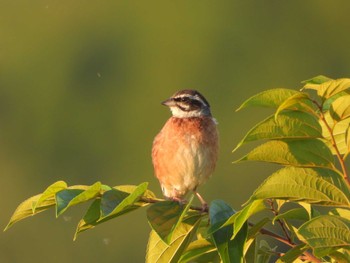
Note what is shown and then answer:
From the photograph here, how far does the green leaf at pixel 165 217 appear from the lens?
2.70 m

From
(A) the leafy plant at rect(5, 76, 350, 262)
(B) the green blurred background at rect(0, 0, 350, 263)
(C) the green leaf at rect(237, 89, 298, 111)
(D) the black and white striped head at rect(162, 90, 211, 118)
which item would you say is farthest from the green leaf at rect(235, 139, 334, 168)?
(B) the green blurred background at rect(0, 0, 350, 263)

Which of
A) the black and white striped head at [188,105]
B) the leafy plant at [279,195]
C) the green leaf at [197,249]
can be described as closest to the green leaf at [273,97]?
the leafy plant at [279,195]

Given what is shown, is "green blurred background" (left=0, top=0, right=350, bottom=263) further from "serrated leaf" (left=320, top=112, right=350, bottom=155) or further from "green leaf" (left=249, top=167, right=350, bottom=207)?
"green leaf" (left=249, top=167, right=350, bottom=207)

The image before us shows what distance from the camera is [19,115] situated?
1716 inches

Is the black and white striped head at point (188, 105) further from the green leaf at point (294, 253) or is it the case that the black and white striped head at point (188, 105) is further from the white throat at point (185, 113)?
the green leaf at point (294, 253)

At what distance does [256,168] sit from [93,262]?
6.50 meters

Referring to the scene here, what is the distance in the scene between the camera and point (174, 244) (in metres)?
2.93

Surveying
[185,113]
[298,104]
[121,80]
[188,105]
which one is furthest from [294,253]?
[121,80]

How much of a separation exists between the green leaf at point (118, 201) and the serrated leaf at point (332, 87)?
1.55 ft

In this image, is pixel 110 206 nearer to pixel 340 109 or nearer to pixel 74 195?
pixel 74 195

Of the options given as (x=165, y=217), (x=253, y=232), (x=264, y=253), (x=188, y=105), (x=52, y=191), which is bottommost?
(x=188, y=105)

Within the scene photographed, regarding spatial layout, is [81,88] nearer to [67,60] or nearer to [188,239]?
[67,60]

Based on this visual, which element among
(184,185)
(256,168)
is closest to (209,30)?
(256,168)

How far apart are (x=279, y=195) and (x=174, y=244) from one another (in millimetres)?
436
